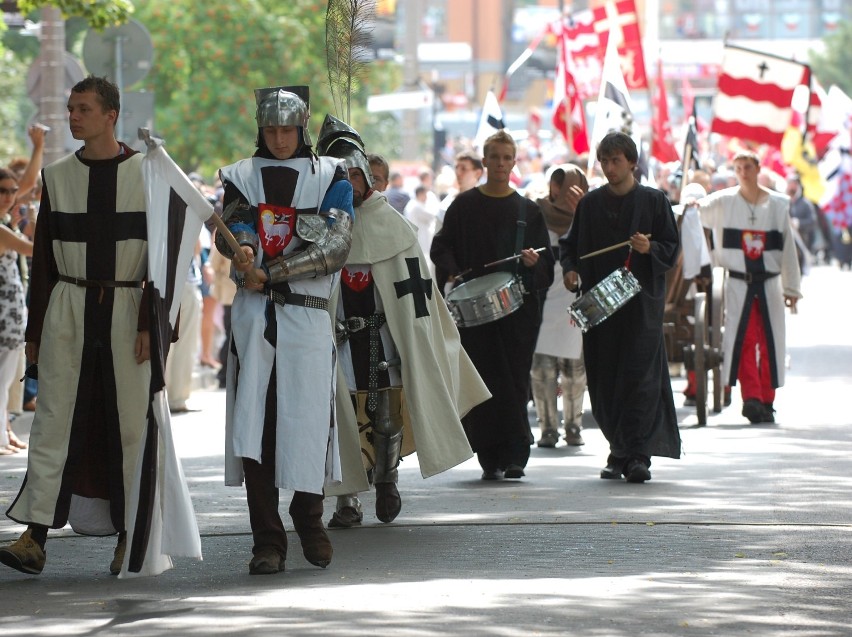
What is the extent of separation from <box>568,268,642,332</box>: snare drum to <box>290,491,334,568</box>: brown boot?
11.6 ft

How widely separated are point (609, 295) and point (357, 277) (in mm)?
2290

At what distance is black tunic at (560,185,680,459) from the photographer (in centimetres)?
1120

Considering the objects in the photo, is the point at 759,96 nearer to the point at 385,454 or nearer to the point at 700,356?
the point at 700,356

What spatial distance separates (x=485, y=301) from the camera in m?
11.0

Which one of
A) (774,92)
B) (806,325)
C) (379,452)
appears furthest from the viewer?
(806,325)

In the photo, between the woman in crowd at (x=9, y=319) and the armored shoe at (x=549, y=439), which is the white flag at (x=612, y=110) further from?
the woman in crowd at (x=9, y=319)

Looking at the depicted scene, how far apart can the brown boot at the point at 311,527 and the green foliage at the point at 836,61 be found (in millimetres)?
91123

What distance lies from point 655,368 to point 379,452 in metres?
2.44

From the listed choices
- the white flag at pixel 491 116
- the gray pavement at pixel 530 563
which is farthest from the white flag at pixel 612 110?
the gray pavement at pixel 530 563

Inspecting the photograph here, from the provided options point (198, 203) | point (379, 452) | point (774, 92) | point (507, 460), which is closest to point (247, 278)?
point (198, 203)

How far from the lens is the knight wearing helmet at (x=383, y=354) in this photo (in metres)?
9.20

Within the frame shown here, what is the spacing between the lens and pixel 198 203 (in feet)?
25.0

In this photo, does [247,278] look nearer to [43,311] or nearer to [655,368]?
[43,311]

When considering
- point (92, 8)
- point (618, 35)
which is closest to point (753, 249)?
point (92, 8)
